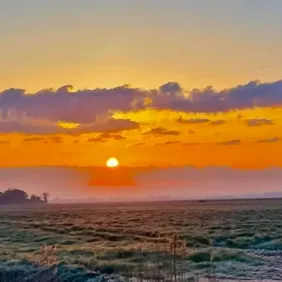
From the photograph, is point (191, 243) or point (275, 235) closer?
point (191, 243)

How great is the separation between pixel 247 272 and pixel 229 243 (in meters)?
13.8

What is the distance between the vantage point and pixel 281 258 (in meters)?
31.5

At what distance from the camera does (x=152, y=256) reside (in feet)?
83.4

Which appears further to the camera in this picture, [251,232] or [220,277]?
[251,232]

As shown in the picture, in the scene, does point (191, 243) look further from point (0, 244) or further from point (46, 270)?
point (46, 270)

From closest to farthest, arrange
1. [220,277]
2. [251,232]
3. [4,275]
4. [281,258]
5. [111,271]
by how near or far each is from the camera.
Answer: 1. [4,275]
2. [220,277]
3. [111,271]
4. [281,258]
5. [251,232]

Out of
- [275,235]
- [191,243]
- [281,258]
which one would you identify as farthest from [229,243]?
[281,258]

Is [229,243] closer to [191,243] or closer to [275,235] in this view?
[191,243]

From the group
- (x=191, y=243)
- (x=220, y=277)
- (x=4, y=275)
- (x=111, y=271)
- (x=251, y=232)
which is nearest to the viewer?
(x=4, y=275)

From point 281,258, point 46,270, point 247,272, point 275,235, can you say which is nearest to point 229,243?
point 275,235

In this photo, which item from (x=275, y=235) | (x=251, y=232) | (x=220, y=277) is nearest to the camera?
(x=220, y=277)

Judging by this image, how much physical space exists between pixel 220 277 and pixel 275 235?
20.3 metres

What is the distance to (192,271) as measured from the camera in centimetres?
2608

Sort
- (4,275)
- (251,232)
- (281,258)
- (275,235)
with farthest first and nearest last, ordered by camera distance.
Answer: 1. (251,232)
2. (275,235)
3. (281,258)
4. (4,275)
